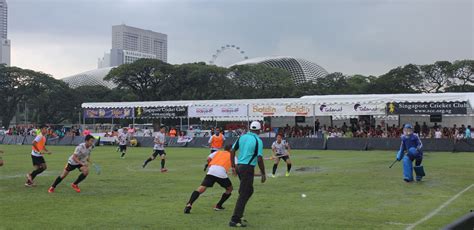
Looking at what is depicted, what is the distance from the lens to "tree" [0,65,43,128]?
87312 mm

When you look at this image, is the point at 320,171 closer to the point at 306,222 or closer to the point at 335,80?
the point at 306,222

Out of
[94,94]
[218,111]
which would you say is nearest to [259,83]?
[94,94]

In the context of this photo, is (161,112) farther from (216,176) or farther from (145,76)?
(145,76)

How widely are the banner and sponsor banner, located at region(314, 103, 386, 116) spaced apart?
5.41m

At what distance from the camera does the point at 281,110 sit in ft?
118

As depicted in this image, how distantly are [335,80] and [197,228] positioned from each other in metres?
85.8

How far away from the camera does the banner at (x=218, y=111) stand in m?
37.1

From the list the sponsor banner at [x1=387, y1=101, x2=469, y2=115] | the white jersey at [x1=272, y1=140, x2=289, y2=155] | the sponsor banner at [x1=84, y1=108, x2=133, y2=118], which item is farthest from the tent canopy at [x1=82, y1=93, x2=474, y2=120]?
the white jersey at [x1=272, y1=140, x2=289, y2=155]

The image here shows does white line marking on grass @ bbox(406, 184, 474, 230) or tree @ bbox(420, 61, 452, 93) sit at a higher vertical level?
tree @ bbox(420, 61, 452, 93)

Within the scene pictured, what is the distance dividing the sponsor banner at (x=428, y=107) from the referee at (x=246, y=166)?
26.4 m

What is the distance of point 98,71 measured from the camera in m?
149

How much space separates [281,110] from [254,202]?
2525cm

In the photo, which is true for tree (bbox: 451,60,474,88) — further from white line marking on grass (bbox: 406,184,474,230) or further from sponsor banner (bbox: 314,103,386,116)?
white line marking on grass (bbox: 406,184,474,230)

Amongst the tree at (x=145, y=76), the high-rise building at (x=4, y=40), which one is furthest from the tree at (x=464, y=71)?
the high-rise building at (x=4, y=40)
